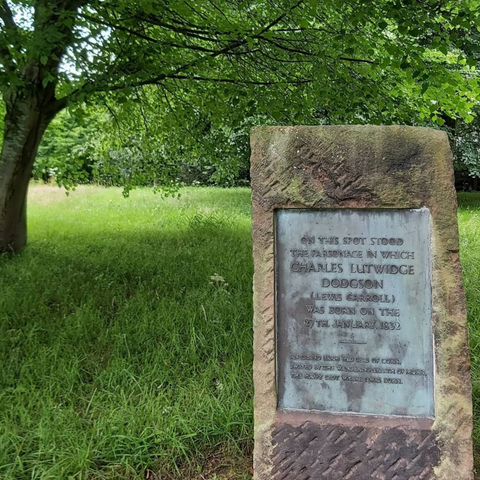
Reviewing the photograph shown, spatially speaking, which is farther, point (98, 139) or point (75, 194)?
point (75, 194)

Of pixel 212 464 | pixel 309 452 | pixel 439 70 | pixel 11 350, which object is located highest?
pixel 439 70

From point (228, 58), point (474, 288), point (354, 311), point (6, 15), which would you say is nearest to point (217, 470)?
point (354, 311)

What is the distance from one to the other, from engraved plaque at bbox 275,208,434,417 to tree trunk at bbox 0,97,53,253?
15.0ft

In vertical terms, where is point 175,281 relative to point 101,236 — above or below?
below

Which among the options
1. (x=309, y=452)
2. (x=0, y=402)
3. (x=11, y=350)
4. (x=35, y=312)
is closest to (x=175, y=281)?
(x=35, y=312)

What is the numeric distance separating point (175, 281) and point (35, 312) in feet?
4.91

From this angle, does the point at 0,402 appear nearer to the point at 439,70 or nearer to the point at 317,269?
the point at 317,269

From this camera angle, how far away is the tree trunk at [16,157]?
592cm

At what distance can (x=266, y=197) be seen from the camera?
2537mm

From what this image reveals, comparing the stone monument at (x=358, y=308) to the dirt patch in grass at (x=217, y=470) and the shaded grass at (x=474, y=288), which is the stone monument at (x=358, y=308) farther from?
the shaded grass at (x=474, y=288)

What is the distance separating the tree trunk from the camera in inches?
233

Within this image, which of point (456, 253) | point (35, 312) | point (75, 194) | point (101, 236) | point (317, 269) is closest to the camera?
point (456, 253)

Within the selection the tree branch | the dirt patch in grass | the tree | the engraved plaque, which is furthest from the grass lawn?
the tree branch

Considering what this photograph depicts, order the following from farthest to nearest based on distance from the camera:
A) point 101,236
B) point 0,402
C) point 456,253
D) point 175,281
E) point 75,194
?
point 75,194 → point 101,236 → point 175,281 → point 0,402 → point 456,253
